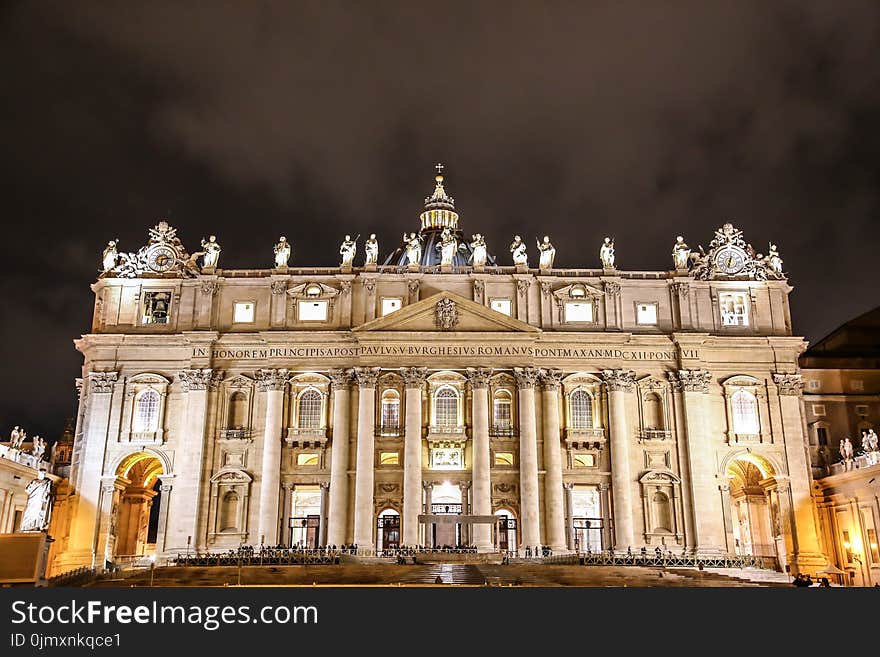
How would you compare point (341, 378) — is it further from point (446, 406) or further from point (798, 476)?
point (798, 476)

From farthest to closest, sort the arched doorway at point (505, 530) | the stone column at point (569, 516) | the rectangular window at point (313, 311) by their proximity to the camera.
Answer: the rectangular window at point (313, 311), the arched doorway at point (505, 530), the stone column at point (569, 516)

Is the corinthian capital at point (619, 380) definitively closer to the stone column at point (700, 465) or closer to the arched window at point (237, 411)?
the stone column at point (700, 465)

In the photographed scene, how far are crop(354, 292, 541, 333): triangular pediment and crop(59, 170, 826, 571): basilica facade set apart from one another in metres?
0.16

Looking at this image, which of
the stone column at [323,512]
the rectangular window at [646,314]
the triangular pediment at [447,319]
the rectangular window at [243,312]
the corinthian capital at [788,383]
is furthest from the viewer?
the rectangular window at [243,312]

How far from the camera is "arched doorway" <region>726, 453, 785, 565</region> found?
5959cm

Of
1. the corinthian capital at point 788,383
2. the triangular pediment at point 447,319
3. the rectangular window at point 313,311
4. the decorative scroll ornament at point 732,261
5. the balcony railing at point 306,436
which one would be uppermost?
the decorative scroll ornament at point 732,261

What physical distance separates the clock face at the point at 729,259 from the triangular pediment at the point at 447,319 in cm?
1509

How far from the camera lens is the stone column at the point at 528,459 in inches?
2199

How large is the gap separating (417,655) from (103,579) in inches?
1318

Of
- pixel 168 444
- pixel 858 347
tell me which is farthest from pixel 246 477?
pixel 858 347

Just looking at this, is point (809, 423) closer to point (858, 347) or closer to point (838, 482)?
point (838, 482)

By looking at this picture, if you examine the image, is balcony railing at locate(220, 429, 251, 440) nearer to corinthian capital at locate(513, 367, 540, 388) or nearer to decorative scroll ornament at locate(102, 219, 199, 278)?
decorative scroll ornament at locate(102, 219, 199, 278)

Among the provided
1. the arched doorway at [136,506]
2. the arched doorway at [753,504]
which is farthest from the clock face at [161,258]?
the arched doorway at [753,504]

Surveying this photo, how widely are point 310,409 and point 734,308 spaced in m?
31.5
